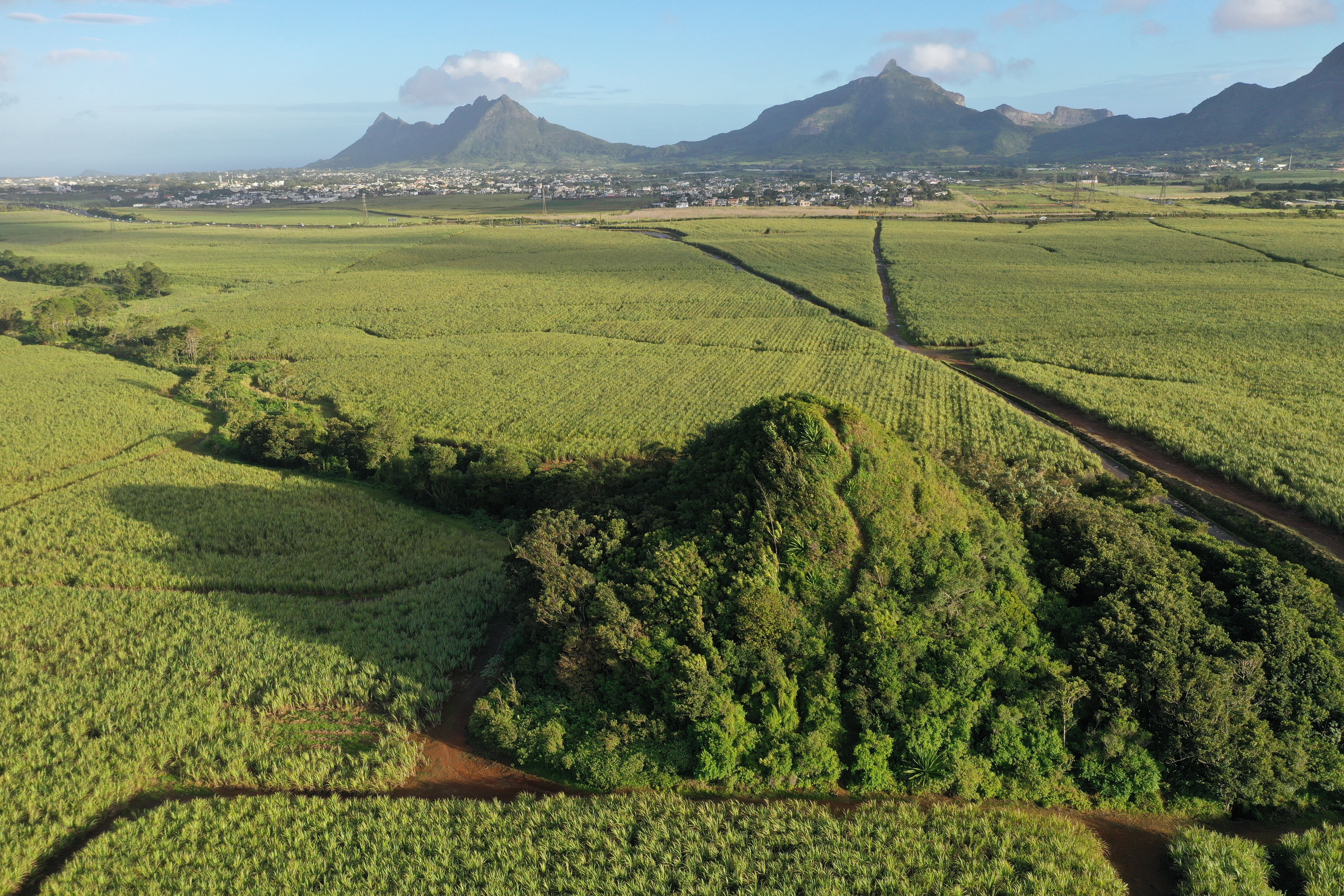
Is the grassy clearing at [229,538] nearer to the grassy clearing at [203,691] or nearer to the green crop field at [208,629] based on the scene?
the green crop field at [208,629]

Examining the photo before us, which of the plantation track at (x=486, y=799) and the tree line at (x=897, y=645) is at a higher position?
the tree line at (x=897, y=645)

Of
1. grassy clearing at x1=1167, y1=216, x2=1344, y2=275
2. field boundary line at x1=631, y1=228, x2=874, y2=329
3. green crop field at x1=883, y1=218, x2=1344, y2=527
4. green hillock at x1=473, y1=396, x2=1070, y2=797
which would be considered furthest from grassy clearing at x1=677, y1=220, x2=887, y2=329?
grassy clearing at x1=1167, y1=216, x2=1344, y2=275

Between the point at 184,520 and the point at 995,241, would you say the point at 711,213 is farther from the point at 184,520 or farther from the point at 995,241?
the point at 184,520

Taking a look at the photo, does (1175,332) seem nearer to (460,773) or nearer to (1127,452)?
(1127,452)

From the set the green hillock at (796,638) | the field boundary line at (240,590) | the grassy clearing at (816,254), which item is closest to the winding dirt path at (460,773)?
the green hillock at (796,638)

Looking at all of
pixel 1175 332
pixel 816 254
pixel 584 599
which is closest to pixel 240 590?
pixel 584 599
